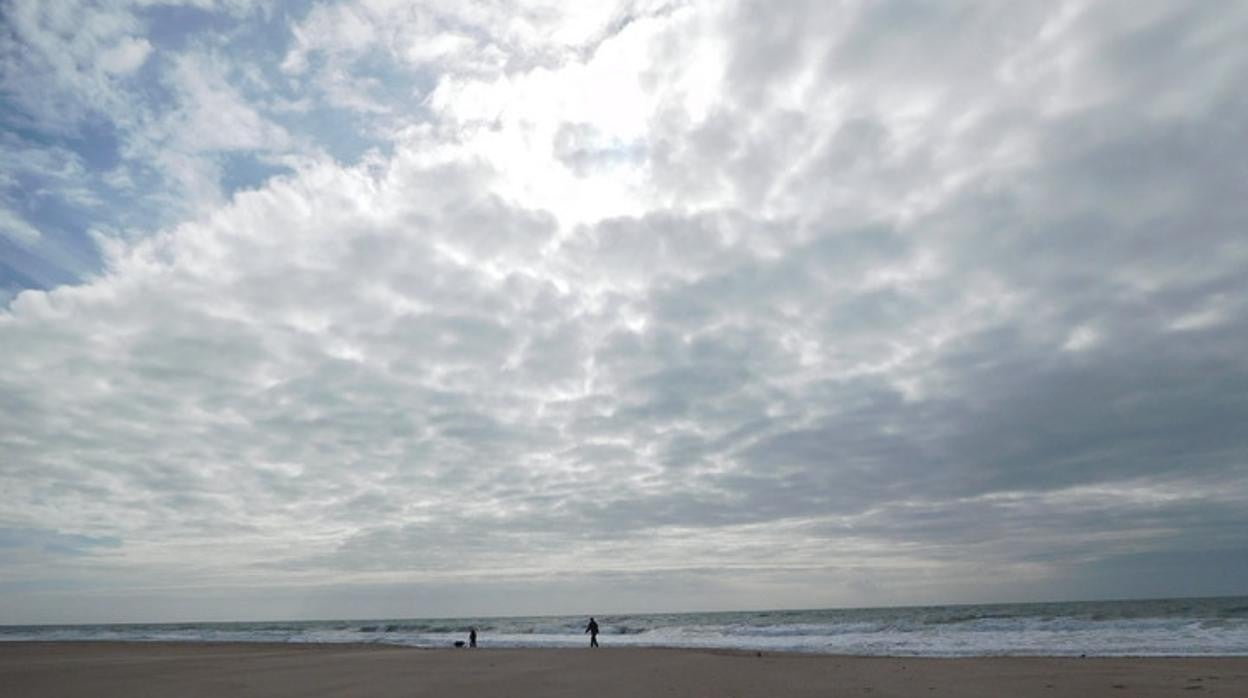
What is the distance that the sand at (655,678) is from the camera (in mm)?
15992

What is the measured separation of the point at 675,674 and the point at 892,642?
22.7 metres

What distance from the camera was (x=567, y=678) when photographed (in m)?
19.8

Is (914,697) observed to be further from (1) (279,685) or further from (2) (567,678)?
(1) (279,685)

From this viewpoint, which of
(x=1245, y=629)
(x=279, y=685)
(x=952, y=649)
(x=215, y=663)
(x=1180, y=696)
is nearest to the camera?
(x=1180, y=696)

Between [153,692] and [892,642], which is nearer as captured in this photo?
[153,692]

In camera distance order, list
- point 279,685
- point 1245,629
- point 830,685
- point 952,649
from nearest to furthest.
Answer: point 830,685, point 279,685, point 952,649, point 1245,629

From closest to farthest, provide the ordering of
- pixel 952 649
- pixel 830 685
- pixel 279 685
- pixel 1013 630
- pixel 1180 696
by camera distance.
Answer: pixel 1180 696, pixel 830 685, pixel 279 685, pixel 952 649, pixel 1013 630

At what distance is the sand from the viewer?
1599 cm

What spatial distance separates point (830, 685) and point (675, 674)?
464 centimetres

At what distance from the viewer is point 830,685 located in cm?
1692

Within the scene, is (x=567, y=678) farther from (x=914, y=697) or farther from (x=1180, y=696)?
(x=1180, y=696)

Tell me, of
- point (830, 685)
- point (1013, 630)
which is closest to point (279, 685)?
point (830, 685)

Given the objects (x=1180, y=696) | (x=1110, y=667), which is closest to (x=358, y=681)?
(x=1180, y=696)

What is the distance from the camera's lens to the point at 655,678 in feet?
62.8
